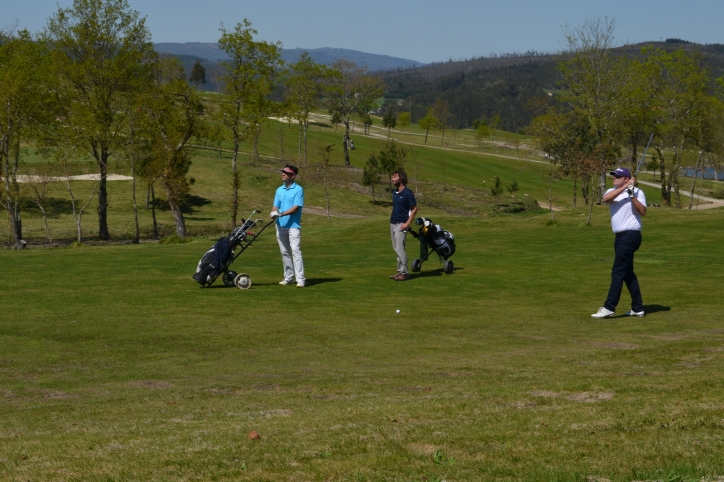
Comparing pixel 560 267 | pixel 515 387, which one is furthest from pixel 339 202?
pixel 515 387

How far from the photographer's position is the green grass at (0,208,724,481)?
662 cm

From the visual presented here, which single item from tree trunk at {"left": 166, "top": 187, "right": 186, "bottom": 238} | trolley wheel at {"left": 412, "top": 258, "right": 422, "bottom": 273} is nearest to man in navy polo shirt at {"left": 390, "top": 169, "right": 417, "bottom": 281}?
trolley wheel at {"left": 412, "top": 258, "right": 422, "bottom": 273}

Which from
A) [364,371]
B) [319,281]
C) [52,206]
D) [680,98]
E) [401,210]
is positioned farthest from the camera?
[680,98]

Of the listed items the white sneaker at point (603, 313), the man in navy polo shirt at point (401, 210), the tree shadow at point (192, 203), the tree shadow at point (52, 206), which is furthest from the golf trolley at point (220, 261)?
the tree shadow at point (192, 203)

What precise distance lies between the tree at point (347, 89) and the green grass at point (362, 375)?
80.7 m

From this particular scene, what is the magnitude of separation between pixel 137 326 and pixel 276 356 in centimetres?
334

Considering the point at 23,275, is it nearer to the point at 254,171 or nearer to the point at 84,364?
the point at 84,364

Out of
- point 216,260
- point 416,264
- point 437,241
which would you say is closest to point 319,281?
point 416,264

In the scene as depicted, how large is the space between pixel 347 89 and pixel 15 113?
63.0 metres

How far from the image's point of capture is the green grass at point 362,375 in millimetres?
6625

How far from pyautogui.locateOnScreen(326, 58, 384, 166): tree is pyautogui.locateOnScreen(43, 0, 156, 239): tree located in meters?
48.4

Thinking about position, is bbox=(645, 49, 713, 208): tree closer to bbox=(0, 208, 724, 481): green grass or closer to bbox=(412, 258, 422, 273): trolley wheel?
bbox=(0, 208, 724, 481): green grass

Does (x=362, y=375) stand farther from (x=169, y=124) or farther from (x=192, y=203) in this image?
(x=192, y=203)

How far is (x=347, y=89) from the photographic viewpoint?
105 metres
